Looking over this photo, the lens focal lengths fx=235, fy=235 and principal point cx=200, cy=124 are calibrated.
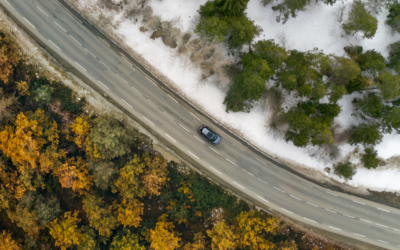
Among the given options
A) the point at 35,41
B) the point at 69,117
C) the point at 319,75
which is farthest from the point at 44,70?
the point at 319,75

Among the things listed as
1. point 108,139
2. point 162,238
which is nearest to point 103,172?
point 108,139

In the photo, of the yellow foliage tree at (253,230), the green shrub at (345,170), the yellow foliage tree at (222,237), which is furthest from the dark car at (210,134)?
the green shrub at (345,170)

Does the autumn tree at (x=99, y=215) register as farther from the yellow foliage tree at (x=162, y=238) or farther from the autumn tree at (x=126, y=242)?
the yellow foliage tree at (x=162, y=238)

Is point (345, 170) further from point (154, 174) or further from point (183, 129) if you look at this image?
point (154, 174)

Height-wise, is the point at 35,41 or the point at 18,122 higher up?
the point at 35,41

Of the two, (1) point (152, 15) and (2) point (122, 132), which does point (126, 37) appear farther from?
(2) point (122, 132)
